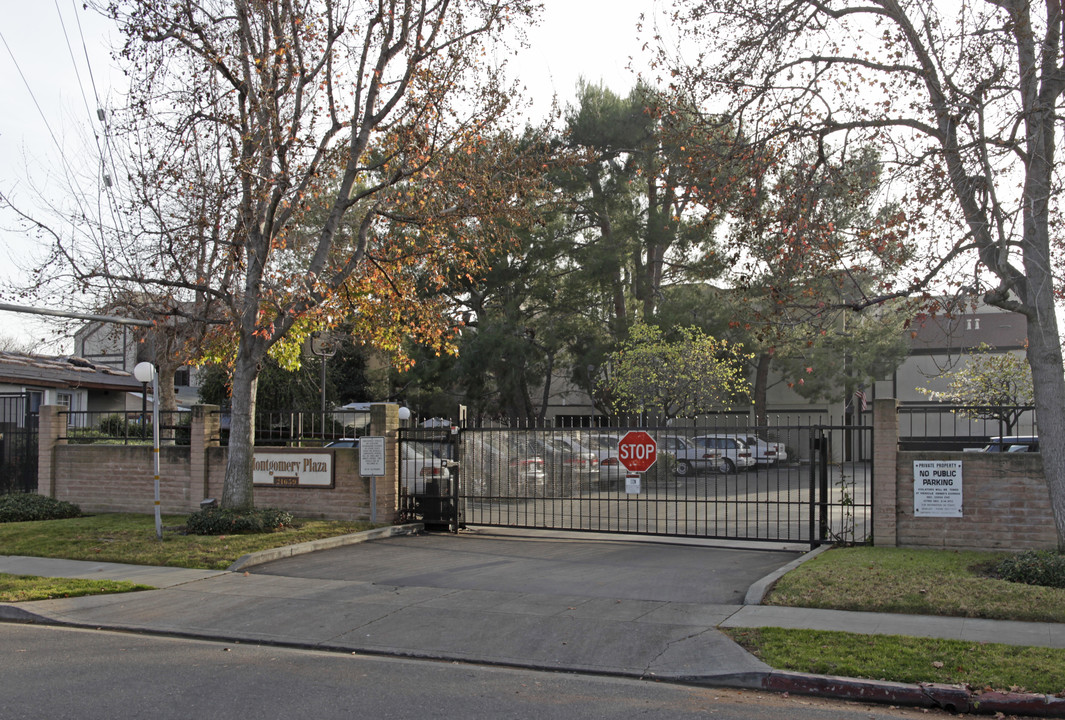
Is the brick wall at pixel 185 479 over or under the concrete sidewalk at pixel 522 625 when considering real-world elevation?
over

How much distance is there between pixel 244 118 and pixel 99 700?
36.3 feet

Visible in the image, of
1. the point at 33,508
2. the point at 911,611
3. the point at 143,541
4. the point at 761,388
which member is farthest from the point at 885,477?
the point at 761,388

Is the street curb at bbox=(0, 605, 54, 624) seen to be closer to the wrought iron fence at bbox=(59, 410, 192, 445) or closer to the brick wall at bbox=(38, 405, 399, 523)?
the brick wall at bbox=(38, 405, 399, 523)

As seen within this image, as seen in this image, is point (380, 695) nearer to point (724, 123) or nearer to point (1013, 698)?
point (1013, 698)

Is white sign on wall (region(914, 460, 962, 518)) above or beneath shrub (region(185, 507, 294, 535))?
above

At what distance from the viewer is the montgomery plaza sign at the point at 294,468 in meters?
16.3

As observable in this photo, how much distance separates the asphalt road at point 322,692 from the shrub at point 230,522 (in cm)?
619

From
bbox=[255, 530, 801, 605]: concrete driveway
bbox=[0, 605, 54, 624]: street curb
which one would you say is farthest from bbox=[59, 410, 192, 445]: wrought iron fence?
bbox=[0, 605, 54, 624]: street curb

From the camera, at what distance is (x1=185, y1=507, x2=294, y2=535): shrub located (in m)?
14.5

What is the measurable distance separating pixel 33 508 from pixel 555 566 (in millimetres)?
11903

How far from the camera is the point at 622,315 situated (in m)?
37.0

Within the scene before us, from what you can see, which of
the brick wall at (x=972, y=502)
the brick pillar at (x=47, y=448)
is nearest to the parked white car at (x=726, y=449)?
the brick wall at (x=972, y=502)

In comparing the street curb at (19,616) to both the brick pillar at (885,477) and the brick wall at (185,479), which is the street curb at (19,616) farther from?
the brick pillar at (885,477)

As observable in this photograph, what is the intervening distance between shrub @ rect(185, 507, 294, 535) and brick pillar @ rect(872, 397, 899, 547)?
9837 mm
